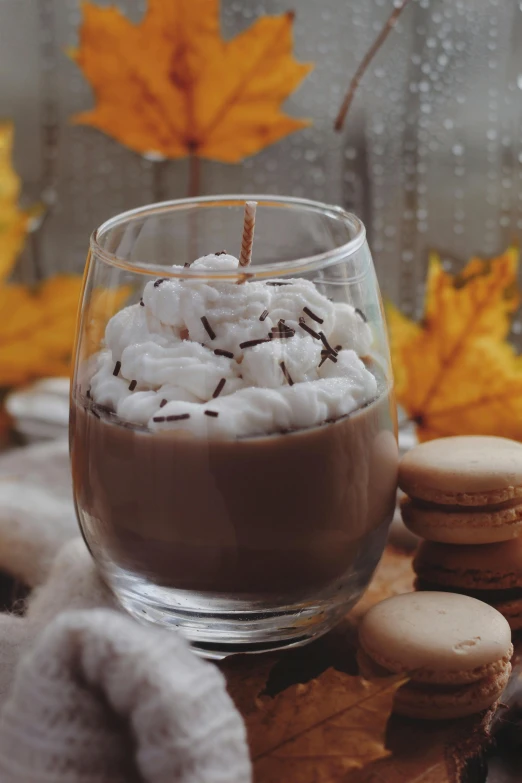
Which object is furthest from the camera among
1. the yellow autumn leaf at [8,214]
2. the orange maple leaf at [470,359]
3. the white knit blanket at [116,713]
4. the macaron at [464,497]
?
the yellow autumn leaf at [8,214]

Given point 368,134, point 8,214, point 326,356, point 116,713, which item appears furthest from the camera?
point 8,214

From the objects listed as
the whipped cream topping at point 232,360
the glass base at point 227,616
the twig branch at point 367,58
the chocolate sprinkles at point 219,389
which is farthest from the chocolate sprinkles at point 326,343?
the twig branch at point 367,58

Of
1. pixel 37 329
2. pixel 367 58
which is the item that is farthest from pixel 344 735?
pixel 37 329

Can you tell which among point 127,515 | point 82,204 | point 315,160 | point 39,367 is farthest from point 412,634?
point 82,204

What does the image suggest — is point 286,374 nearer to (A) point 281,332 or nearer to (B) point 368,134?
(A) point 281,332

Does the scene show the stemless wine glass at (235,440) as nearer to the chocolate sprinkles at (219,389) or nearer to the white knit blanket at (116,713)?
the chocolate sprinkles at (219,389)
